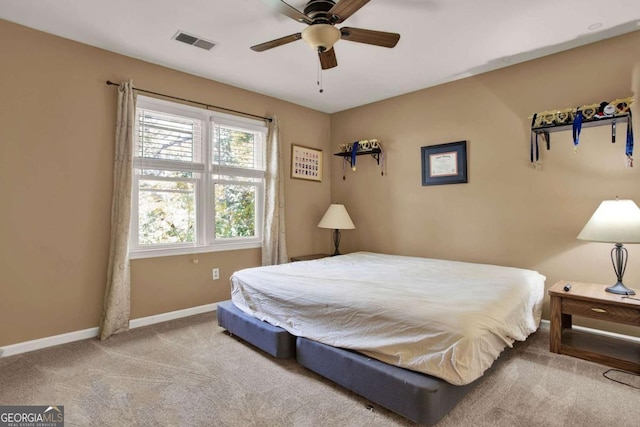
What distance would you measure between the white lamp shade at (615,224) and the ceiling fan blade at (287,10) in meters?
2.56

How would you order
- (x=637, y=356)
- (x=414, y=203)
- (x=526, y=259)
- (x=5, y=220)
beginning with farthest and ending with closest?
(x=414, y=203)
(x=526, y=259)
(x=5, y=220)
(x=637, y=356)

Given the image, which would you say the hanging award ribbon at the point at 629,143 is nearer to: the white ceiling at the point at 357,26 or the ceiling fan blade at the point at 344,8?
the white ceiling at the point at 357,26

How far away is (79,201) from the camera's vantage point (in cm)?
285

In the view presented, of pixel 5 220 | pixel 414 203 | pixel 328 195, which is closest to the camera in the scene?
pixel 5 220

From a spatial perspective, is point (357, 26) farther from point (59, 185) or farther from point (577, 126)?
point (59, 185)

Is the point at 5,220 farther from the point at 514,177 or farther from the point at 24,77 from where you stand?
the point at 514,177

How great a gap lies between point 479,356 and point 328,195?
359 cm

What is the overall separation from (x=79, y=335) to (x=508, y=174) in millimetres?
4331

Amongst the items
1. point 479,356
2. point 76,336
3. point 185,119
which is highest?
point 185,119

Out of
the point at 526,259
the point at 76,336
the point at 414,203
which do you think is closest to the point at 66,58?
the point at 76,336

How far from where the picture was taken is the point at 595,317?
2.32 metres

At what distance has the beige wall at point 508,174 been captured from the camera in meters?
2.78

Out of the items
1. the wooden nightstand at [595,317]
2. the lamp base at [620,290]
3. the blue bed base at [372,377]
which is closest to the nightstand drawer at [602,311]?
the wooden nightstand at [595,317]

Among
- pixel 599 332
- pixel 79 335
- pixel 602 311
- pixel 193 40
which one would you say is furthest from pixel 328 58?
pixel 599 332
